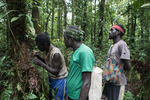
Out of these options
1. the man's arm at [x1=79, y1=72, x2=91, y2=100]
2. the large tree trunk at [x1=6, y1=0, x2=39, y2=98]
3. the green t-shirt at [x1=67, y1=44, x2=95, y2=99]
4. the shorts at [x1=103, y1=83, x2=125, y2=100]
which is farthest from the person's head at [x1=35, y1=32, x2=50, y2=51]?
the shorts at [x1=103, y1=83, x2=125, y2=100]

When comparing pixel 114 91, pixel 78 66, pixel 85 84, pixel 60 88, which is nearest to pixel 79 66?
pixel 78 66

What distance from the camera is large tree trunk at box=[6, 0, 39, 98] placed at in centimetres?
254

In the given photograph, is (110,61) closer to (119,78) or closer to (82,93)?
(119,78)

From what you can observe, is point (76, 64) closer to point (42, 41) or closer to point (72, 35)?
point (72, 35)

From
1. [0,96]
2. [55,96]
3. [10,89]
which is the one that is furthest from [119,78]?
[0,96]

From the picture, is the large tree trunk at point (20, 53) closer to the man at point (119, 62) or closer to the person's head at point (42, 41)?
the person's head at point (42, 41)

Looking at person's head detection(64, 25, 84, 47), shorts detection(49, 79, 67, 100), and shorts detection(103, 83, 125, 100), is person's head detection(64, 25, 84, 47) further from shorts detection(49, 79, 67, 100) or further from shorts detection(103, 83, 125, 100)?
shorts detection(103, 83, 125, 100)

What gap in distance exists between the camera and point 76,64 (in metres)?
1.67

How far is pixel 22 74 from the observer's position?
8.56 feet

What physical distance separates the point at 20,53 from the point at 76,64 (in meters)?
1.58

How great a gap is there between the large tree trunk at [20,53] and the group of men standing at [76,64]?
346 millimetres

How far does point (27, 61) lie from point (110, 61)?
6.18 feet

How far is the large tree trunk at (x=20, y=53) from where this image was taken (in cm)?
254

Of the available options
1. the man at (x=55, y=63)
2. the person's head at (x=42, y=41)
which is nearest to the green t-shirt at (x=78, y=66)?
the man at (x=55, y=63)
